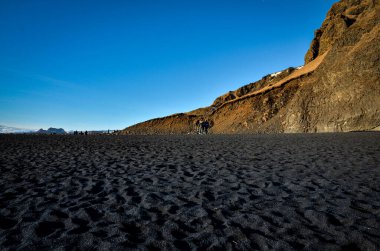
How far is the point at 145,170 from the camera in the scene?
32.9 ft

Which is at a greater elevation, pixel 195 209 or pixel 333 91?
pixel 333 91

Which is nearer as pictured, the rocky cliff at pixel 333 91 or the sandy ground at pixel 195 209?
the sandy ground at pixel 195 209

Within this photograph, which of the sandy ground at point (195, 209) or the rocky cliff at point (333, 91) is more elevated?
the rocky cliff at point (333, 91)

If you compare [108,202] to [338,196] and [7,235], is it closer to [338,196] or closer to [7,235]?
[7,235]

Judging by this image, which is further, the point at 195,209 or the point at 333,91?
the point at 333,91

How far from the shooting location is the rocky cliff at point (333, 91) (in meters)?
32.4

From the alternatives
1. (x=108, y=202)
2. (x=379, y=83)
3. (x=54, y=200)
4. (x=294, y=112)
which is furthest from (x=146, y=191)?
(x=294, y=112)

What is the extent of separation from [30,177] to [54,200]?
3569 millimetres

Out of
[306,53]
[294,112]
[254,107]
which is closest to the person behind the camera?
[294,112]

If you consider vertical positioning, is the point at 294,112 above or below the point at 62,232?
above

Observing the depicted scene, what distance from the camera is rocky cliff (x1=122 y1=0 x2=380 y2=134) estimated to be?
1277 inches

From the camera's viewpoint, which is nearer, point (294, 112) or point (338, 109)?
point (338, 109)

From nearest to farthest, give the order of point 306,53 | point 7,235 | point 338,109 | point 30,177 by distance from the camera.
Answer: point 7,235
point 30,177
point 338,109
point 306,53

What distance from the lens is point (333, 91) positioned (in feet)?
123
